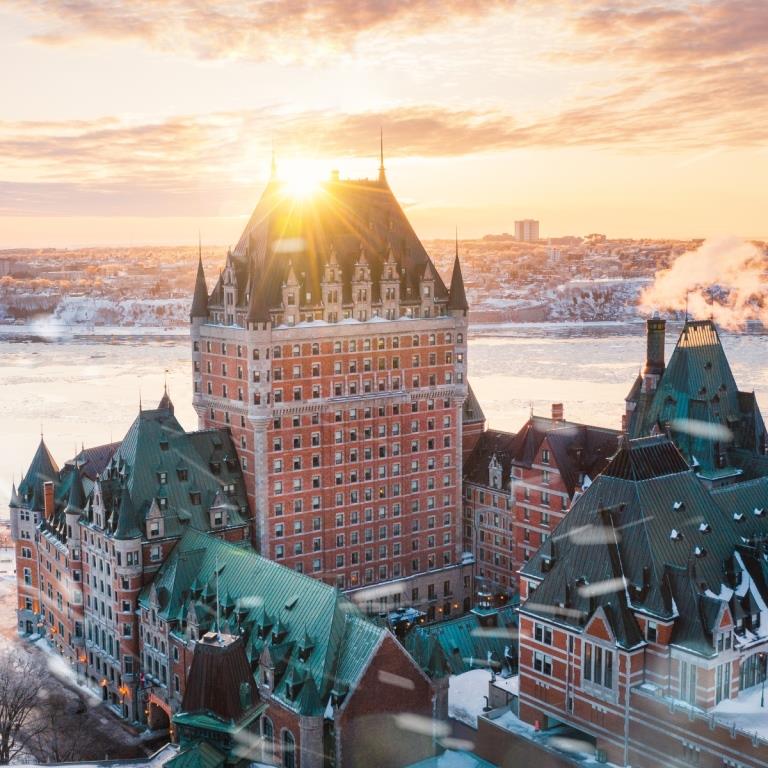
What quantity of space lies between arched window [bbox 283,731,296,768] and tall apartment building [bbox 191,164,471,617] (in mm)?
28068

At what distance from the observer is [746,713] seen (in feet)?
192

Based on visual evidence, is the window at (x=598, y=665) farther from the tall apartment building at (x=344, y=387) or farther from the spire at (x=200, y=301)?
the spire at (x=200, y=301)

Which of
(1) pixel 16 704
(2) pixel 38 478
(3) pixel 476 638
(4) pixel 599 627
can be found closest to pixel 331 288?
(3) pixel 476 638

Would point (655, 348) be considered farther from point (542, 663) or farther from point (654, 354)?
point (542, 663)

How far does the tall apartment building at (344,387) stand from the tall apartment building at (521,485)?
246cm

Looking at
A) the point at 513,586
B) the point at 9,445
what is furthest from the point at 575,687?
the point at 9,445

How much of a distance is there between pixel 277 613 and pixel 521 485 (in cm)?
3341

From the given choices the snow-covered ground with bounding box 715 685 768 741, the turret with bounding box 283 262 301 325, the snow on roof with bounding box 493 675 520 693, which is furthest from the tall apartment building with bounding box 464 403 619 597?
the snow-covered ground with bounding box 715 685 768 741

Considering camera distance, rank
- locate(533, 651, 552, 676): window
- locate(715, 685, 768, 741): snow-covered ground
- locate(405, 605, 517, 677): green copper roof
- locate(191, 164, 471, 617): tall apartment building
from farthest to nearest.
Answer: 1. locate(191, 164, 471, 617): tall apartment building
2. locate(405, 605, 517, 677): green copper roof
3. locate(533, 651, 552, 676): window
4. locate(715, 685, 768, 741): snow-covered ground

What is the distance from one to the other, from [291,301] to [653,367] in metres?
34.7

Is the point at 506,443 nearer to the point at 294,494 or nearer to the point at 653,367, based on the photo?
the point at 653,367

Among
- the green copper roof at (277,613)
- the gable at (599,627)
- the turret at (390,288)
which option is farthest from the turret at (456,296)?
the gable at (599,627)

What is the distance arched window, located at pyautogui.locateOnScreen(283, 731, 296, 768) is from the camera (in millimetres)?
61594

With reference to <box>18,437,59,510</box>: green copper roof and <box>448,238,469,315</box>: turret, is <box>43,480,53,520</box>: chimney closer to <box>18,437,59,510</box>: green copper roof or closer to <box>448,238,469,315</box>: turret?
<box>18,437,59,510</box>: green copper roof
